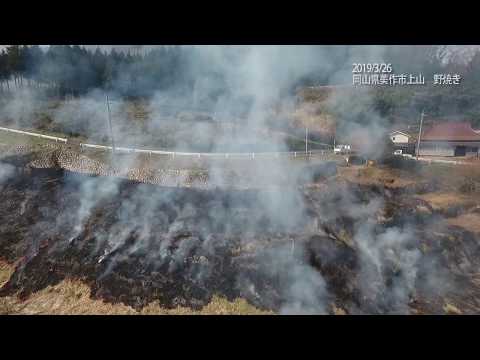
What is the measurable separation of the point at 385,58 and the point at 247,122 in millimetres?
7799

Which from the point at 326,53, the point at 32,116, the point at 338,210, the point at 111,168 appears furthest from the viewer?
the point at 32,116

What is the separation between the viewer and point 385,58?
14883mm

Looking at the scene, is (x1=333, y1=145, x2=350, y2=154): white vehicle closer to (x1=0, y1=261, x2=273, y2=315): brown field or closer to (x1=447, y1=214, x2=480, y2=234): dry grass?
(x1=447, y1=214, x2=480, y2=234): dry grass

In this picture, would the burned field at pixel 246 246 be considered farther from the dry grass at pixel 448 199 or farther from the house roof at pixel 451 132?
the house roof at pixel 451 132

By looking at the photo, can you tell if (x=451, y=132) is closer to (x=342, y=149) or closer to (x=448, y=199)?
(x=342, y=149)

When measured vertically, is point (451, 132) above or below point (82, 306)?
above

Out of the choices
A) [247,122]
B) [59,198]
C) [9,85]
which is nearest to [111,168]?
[59,198]

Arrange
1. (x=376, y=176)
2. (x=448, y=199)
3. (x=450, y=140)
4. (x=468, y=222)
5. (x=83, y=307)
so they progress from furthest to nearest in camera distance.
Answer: (x=450, y=140), (x=376, y=176), (x=448, y=199), (x=468, y=222), (x=83, y=307)

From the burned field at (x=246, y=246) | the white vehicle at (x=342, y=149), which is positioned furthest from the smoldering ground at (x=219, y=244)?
the white vehicle at (x=342, y=149)

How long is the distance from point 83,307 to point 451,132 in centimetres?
1961

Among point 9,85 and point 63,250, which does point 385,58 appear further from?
point 9,85

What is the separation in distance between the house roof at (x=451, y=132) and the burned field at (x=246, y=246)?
5.77 m

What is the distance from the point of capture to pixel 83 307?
301 inches

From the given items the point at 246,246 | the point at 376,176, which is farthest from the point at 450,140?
the point at 246,246
